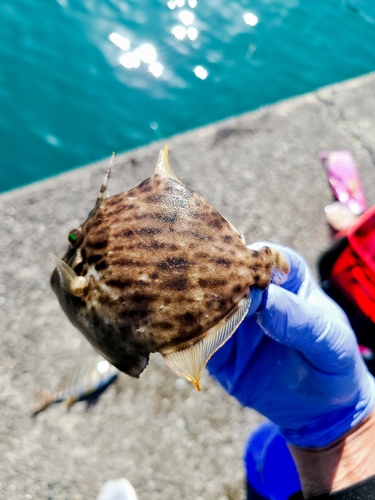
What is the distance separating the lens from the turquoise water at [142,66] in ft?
18.2

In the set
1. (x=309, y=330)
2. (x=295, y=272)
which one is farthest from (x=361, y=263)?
(x=309, y=330)

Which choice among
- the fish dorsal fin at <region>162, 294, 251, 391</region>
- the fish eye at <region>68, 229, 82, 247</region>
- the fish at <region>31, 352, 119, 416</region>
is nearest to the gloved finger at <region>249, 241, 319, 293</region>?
the fish dorsal fin at <region>162, 294, 251, 391</region>

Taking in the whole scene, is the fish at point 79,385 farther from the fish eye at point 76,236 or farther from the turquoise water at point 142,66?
the turquoise water at point 142,66

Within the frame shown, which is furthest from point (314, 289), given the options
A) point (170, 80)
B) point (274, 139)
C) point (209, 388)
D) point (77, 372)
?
point (170, 80)

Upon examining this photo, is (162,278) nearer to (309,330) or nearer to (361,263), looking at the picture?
(309,330)

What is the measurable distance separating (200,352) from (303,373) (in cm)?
129

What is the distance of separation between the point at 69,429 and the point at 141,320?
2192 mm

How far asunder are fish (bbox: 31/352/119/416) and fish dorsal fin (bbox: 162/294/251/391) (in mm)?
1825

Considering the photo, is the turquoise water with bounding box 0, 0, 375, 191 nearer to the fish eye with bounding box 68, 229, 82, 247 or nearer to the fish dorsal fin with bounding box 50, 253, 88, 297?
the fish eye with bounding box 68, 229, 82, 247

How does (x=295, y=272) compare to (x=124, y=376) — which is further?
(x=124, y=376)

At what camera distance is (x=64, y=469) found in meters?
3.11

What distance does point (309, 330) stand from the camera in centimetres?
233

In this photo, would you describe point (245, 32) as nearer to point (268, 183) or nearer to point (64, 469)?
point (268, 183)

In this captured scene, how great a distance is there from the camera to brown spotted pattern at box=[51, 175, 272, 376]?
4.89ft
